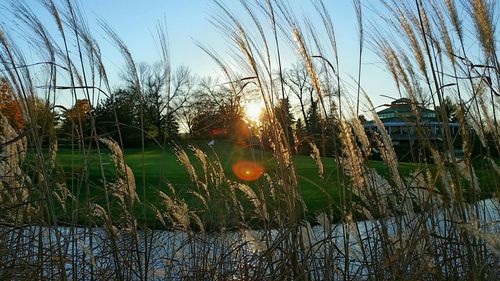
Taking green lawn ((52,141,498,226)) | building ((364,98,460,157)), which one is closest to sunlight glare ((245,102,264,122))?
green lawn ((52,141,498,226))

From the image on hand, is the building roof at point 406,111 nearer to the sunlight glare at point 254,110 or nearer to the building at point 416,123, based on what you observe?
the building at point 416,123

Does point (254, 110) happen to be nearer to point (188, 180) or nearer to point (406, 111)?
point (406, 111)

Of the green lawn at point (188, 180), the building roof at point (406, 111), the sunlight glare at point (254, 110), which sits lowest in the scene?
the green lawn at point (188, 180)

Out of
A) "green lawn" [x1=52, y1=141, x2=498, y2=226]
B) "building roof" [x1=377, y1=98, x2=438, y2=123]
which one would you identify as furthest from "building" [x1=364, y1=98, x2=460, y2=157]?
"green lawn" [x1=52, y1=141, x2=498, y2=226]

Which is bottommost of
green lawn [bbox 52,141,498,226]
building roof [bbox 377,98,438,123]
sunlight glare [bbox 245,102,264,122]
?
green lawn [bbox 52,141,498,226]

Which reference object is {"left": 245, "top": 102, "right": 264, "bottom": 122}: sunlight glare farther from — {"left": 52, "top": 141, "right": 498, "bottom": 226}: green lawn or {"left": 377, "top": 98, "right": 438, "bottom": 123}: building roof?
{"left": 377, "top": 98, "right": 438, "bottom": 123}: building roof

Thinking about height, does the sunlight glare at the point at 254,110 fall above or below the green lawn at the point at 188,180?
above

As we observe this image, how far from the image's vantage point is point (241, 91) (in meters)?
2.54

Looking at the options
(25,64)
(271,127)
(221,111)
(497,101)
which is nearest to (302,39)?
(271,127)

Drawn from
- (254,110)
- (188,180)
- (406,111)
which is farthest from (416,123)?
(188,180)

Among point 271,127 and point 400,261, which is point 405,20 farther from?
point 400,261

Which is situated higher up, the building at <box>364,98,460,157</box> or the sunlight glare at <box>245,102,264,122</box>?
the sunlight glare at <box>245,102,264,122</box>

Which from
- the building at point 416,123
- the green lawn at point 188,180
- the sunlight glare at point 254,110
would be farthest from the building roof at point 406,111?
the sunlight glare at point 254,110

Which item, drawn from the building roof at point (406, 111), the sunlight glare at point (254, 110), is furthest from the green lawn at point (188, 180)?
the building roof at point (406, 111)
